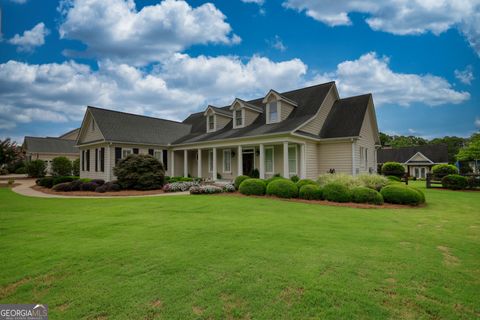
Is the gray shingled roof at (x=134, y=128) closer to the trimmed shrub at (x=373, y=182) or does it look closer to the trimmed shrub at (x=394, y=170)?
the trimmed shrub at (x=373, y=182)

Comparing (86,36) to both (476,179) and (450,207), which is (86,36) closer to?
(450,207)

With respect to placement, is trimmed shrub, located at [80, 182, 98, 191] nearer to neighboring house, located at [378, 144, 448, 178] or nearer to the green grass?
the green grass

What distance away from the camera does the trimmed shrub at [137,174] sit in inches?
672

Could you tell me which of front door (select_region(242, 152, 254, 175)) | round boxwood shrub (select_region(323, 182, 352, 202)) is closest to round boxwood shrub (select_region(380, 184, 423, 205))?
round boxwood shrub (select_region(323, 182, 352, 202))

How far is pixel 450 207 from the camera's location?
1038 cm

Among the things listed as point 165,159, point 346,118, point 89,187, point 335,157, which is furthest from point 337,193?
point 165,159

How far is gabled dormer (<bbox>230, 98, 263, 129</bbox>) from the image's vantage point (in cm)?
2133

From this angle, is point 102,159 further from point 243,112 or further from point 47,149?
point 47,149

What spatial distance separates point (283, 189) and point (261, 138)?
557cm

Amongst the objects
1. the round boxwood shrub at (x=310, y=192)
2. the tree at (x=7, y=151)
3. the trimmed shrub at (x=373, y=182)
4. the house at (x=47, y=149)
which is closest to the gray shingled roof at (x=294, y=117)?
the round boxwood shrub at (x=310, y=192)

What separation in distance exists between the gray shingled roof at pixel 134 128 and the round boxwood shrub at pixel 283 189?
1428 cm

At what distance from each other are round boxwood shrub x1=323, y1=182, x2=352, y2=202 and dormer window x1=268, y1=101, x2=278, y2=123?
30.4 feet

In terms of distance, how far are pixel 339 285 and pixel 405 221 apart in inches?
221

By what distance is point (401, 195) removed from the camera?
1077 centimetres
